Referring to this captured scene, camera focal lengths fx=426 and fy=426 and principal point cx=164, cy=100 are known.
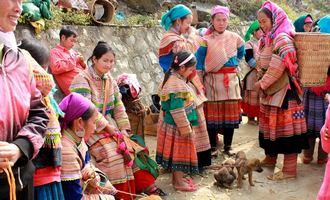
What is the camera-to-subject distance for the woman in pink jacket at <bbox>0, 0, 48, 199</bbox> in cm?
214

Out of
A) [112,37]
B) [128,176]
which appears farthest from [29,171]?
[112,37]

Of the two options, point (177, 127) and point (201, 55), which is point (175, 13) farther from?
point (177, 127)

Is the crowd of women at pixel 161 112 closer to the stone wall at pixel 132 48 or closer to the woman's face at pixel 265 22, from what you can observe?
the woman's face at pixel 265 22

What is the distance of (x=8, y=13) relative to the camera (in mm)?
2250

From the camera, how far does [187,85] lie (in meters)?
4.59

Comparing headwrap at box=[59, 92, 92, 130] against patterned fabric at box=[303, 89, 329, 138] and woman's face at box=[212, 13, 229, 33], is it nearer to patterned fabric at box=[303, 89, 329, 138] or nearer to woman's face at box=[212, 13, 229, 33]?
woman's face at box=[212, 13, 229, 33]

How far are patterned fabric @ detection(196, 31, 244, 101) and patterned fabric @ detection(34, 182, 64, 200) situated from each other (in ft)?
10.6

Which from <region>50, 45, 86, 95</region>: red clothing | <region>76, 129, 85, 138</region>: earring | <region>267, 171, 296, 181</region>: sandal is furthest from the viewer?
<region>50, 45, 86, 95</region>: red clothing

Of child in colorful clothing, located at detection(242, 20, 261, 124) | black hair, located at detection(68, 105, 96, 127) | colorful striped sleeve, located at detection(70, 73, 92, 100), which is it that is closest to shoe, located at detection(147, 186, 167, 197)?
colorful striped sleeve, located at detection(70, 73, 92, 100)

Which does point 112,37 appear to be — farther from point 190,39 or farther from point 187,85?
point 187,85

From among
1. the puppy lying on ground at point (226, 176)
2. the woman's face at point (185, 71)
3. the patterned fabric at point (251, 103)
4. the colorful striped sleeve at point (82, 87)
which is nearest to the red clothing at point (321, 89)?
the puppy lying on ground at point (226, 176)

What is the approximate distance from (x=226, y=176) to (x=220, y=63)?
153 centimetres

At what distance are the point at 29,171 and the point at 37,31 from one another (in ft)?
15.5

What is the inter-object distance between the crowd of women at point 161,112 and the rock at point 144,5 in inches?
208
